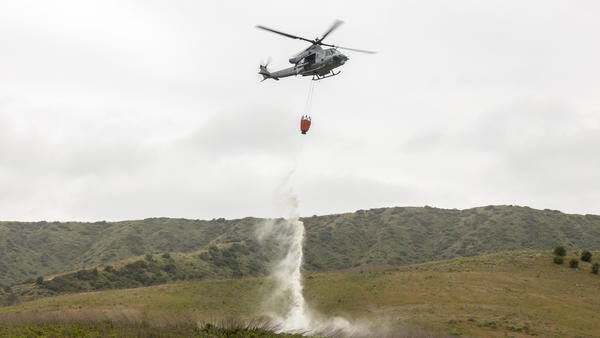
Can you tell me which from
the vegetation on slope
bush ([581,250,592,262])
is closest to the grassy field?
bush ([581,250,592,262])

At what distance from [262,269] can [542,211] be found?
85.1 metres

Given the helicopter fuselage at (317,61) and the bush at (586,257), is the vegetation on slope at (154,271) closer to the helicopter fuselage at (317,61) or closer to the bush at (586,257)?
the helicopter fuselage at (317,61)

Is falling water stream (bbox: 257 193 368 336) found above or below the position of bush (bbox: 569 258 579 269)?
below

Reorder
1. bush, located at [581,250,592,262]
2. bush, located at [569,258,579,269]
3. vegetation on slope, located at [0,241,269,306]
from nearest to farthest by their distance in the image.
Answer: bush, located at [569,258,579,269] < bush, located at [581,250,592,262] < vegetation on slope, located at [0,241,269,306]

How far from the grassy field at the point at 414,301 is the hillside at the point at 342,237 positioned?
46998 mm

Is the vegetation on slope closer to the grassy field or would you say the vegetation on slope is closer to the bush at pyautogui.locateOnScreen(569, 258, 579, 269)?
the grassy field

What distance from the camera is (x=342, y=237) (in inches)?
5797

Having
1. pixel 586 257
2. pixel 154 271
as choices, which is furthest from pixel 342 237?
pixel 586 257

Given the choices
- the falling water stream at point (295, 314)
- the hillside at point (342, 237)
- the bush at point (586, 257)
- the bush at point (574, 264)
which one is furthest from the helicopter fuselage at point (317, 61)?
the hillside at point (342, 237)

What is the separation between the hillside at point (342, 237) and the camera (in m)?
134

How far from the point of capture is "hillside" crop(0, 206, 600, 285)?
133500 mm

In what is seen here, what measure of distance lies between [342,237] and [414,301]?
3177 inches

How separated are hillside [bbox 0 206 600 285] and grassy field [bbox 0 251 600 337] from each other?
47.0 m

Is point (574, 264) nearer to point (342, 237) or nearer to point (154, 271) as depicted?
point (154, 271)
